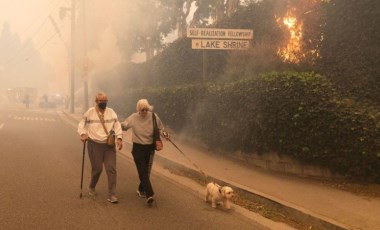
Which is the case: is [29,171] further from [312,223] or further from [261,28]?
[261,28]

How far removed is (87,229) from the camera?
5.24m

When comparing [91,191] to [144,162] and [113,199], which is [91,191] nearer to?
[113,199]

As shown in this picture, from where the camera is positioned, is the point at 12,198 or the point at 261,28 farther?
the point at 261,28

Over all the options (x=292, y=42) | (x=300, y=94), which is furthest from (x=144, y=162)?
(x=292, y=42)

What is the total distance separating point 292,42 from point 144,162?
284 inches

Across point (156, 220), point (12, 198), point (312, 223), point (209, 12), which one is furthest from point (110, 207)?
point (209, 12)

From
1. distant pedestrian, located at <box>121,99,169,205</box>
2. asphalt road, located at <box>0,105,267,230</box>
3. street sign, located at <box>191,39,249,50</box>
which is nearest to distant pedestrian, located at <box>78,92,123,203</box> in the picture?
distant pedestrian, located at <box>121,99,169,205</box>

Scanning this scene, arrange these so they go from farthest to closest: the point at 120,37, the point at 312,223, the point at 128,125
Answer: the point at 120,37
the point at 128,125
the point at 312,223

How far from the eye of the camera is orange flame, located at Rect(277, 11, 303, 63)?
11.6m

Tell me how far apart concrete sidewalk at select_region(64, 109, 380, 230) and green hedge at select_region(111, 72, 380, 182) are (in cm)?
53

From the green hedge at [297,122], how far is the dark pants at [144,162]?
287cm

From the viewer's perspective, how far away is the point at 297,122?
8.06 m

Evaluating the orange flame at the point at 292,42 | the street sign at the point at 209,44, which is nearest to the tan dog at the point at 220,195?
the street sign at the point at 209,44

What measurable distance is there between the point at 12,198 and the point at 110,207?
1.54m
